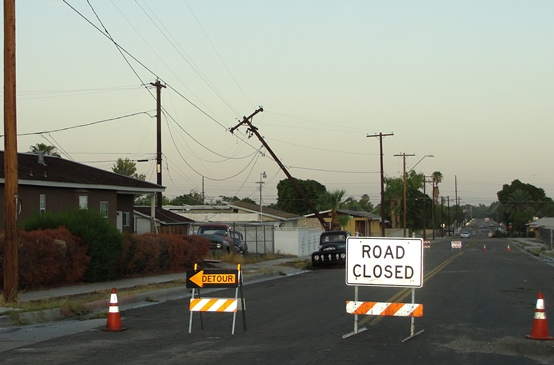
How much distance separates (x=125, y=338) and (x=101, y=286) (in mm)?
9267

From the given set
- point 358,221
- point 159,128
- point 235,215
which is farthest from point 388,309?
point 358,221

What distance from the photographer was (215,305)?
496 inches

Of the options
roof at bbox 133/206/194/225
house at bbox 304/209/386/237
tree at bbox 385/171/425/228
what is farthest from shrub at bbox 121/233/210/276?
tree at bbox 385/171/425/228

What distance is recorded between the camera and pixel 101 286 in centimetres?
2125

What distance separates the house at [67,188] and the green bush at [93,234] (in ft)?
15.3

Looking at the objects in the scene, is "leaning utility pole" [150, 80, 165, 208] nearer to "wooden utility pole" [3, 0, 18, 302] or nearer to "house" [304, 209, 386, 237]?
"wooden utility pole" [3, 0, 18, 302]

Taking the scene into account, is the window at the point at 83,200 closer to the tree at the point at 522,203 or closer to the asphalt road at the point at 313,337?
the asphalt road at the point at 313,337

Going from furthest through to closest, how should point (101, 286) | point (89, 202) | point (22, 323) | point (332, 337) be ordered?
point (89, 202)
point (101, 286)
point (22, 323)
point (332, 337)

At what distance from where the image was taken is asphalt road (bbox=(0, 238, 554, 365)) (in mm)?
10250

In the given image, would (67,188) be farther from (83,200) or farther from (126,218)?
(126,218)

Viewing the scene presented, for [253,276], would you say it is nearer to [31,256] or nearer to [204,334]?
[31,256]

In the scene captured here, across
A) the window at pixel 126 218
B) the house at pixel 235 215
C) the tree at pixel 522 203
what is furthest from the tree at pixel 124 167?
the tree at pixel 522 203

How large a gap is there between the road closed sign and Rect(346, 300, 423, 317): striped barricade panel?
0.31m

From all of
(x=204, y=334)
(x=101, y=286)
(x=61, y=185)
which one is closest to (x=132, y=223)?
(x=61, y=185)
